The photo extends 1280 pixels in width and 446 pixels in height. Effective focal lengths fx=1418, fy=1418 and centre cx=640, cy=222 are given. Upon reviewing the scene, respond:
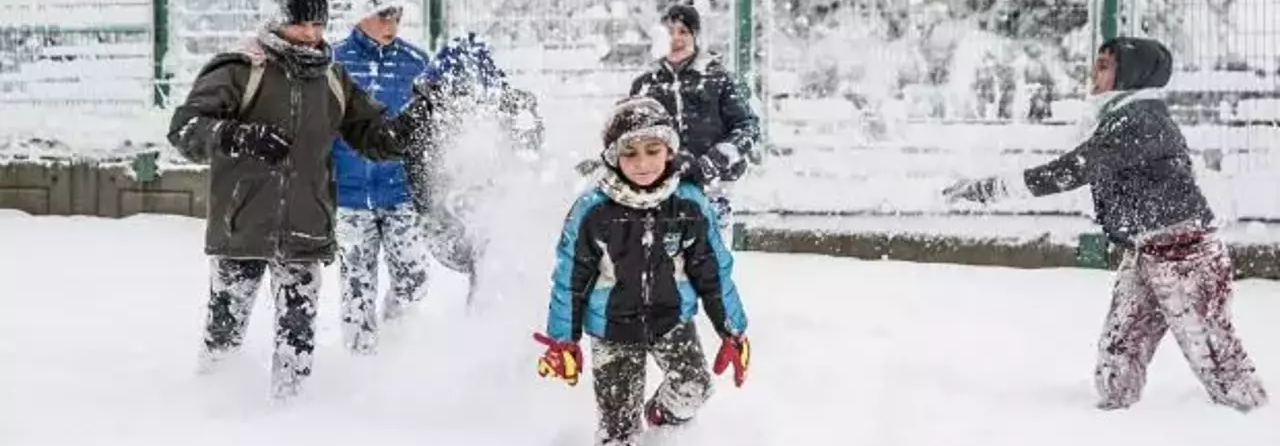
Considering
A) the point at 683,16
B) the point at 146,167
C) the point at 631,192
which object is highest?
the point at 683,16

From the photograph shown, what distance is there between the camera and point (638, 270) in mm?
4223

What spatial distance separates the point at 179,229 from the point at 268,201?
20.8 ft

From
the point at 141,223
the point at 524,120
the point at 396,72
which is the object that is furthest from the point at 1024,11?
the point at 141,223

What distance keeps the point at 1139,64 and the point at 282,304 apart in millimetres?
3156

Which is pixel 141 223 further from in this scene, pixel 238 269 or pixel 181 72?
pixel 238 269

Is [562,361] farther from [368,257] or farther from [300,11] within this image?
[368,257]

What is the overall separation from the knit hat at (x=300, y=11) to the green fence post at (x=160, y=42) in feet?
22.4

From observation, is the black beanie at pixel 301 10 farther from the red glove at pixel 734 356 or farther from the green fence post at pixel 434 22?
the green fence post at pixel 434 22

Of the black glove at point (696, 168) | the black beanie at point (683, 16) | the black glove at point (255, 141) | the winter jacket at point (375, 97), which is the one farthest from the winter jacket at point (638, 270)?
the black beanie at point (683, 16)

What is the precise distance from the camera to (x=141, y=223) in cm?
1095

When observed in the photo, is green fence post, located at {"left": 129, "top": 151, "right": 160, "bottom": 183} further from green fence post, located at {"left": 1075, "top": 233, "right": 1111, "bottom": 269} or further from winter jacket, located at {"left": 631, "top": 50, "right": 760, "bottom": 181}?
green fence post, located at {"left": 1075, "top": 233, "right": 1111, "bottom": 269}

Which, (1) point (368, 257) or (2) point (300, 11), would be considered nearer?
(2) point (300, 11)

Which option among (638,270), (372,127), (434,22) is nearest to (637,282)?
(638,270)

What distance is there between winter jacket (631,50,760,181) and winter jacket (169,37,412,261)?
1821mm
